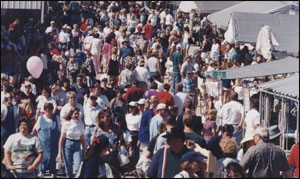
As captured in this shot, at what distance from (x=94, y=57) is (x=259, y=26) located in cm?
496

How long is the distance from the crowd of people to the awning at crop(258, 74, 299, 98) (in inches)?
15.6

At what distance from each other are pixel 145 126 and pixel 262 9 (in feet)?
60.6

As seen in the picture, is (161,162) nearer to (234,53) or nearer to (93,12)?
(234,53)

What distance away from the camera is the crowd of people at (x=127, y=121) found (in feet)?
37.7

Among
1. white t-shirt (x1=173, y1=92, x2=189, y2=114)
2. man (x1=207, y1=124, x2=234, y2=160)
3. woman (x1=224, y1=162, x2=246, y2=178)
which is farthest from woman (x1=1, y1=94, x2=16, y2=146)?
woman (x1=224, y1=162, x2=246, y2=178)

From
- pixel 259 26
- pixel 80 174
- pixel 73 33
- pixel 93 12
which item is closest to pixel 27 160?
pixel 80 174

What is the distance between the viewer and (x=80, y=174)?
1154 centimetres

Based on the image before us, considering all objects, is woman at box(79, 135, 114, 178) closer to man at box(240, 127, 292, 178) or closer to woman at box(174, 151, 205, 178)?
woman at box(174, 151, 205, 178)

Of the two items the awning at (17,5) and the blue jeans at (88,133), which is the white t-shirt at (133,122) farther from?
the awning at (17,5)

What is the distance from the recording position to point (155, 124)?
14609 millimetres

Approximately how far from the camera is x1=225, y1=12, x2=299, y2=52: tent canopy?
2753 centimetres

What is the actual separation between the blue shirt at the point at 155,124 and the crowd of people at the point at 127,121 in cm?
3

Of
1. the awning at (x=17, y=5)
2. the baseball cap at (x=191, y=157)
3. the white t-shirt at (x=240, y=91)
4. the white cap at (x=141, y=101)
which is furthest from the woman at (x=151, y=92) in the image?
the awning at (x=17, y=5)

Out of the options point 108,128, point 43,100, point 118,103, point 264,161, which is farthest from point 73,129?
point 264,161
